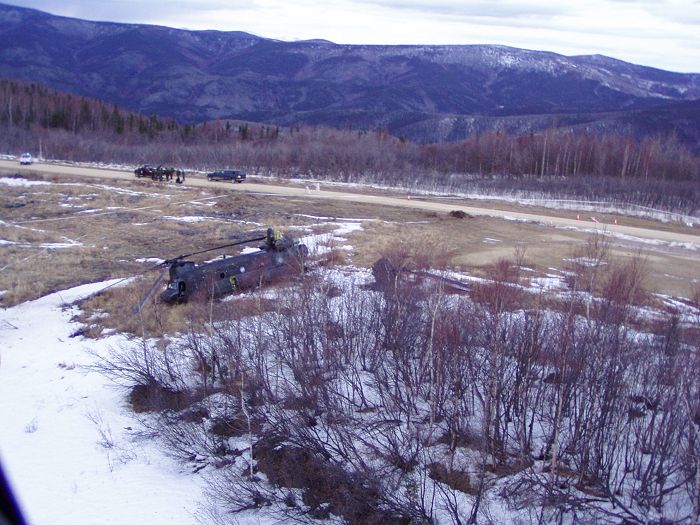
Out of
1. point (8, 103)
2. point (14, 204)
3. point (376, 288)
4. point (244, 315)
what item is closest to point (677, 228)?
point (376, 288)

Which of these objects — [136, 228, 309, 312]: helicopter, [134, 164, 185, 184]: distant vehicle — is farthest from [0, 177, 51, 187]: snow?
[136, 228, 309, 312]: helicopter

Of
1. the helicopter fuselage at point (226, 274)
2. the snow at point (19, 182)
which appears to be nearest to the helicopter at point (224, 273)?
the helicopter fuselage at point (226, 274)

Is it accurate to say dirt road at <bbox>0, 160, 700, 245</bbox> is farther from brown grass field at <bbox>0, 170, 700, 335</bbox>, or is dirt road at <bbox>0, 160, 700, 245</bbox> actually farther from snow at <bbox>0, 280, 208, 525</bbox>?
snow at <bbox>0, 280, 208, 525</bbox>

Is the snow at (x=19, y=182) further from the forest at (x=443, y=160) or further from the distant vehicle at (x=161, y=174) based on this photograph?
the forest at (x=443, y=160)

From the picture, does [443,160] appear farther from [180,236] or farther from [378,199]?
[180,236]

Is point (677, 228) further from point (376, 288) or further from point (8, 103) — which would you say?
point (8, 103)
